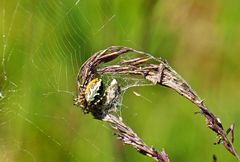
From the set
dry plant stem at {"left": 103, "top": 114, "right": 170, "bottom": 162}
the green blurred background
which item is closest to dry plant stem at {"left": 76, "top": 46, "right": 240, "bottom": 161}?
dry plant stem at {"left": 103, "top": 114, "right": 170, "bottom": 162}

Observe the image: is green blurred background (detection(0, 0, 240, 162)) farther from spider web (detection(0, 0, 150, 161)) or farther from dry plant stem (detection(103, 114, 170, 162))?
dry plant stem (detection(103, 114, 170, 162))

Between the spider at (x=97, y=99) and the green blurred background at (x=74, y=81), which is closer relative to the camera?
the spider at (x=97, y=99)

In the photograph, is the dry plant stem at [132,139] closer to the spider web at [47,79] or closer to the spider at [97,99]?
the spider at [97,99]

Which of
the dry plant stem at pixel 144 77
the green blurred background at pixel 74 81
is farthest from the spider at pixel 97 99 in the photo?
the green blurred background at pixel 74 81

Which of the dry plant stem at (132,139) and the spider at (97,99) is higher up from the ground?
the spider at (97,99)

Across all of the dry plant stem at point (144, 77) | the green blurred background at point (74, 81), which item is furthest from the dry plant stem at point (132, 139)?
the green blurred background at point (74, 81)

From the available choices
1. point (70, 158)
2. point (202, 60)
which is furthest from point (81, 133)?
point (202, 60)

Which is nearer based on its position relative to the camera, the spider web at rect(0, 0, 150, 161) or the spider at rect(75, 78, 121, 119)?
the spider at rect(75, 78, 121, 119)
